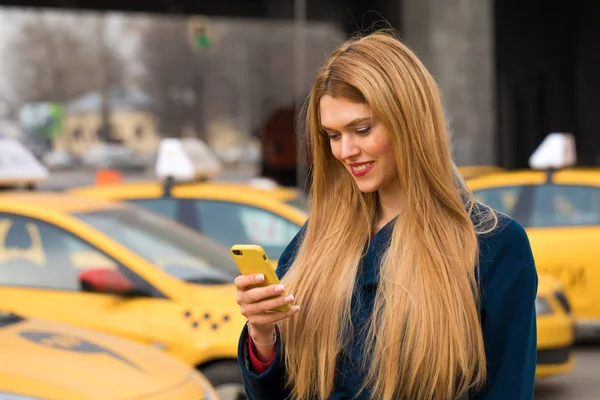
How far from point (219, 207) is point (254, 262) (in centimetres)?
616

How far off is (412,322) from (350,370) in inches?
6.7

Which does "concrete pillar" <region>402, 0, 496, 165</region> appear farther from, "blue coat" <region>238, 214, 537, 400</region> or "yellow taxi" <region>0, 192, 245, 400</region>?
"blue coat" <region>238, 214, 537, 400</region>

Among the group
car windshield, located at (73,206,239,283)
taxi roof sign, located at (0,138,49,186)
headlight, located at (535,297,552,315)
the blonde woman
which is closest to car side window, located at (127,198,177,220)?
taxi roof sign, located at (0,138,49,186)

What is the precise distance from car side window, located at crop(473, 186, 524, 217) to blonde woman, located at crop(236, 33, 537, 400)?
7290mm

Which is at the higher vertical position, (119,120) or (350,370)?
(350,370)

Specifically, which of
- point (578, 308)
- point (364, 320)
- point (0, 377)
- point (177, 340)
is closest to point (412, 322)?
point (364, 320)

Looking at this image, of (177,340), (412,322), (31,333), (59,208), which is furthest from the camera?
(59,208)

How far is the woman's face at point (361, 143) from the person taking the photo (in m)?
A: 2.24

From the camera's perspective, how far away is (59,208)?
5.96m

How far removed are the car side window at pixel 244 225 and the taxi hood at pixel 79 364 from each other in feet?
10.4

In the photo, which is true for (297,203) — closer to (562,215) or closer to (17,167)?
(562,215)

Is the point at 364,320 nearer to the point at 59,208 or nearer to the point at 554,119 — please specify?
the point at 59,208

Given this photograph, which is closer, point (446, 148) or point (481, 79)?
point (446, 148)

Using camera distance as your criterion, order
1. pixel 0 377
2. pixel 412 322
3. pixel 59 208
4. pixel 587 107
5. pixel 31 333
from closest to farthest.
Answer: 1. pixel 412 322
2. pixel 0 377
3. pixel 31 333
4. pixel 59 208
5. pixel 587 107
